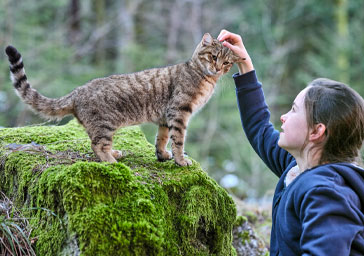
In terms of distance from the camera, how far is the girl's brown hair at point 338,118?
192 cm

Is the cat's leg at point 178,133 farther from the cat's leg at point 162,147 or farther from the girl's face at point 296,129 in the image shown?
the girl's face at point 296,129

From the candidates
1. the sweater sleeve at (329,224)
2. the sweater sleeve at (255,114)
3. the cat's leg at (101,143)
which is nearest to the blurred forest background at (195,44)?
the cat's leg at (101,143)

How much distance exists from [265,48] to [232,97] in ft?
17.1

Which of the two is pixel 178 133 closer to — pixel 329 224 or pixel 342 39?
pixel 329 224

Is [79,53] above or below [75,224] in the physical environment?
above

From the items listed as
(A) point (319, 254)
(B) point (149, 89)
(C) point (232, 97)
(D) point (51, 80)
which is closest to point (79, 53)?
(D) point (51, 80)

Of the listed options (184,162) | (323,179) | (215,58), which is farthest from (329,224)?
(215,58)

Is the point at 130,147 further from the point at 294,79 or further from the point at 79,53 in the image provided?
the point at 294,79

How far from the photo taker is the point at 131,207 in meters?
2.27

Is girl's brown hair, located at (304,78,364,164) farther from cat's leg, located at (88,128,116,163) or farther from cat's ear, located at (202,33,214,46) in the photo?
cat's ear, located at (202,33,214,46)

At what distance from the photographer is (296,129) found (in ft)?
6.98

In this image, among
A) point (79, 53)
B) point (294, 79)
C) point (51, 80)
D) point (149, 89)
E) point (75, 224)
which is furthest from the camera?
point (294, 79)

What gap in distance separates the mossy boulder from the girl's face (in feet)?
2.89

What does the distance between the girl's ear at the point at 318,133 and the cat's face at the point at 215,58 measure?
1.82m
